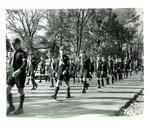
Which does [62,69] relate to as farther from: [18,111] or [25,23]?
[18,111]

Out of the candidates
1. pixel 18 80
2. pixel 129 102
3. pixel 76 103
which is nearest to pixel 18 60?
pixel 18 80

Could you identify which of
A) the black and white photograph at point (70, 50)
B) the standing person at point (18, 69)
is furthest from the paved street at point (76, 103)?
the standing person at point (18, 69)

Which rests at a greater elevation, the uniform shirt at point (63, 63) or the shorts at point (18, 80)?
the uniform shirt at point (63, 63)

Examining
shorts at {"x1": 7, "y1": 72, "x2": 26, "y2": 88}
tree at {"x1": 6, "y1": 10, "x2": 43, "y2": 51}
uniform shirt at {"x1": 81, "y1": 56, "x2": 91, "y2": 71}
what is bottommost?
shorts at {"x1": 7, "y1": 72, "x2": 26, "y2": 88}

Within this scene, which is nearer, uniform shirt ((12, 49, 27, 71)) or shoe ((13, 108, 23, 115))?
uniform shirt ((12, 49, 27, 71))

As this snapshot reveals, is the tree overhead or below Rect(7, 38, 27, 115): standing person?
overhead

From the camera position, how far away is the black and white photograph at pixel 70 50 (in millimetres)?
14477

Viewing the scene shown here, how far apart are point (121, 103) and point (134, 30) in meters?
2.13

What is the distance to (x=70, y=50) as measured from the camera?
17.1m

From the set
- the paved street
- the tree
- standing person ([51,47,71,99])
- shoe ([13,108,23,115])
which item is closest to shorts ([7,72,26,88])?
the paved street

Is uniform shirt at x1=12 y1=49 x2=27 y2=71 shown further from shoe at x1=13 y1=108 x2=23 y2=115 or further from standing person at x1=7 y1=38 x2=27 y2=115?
shoe at x1=13 y1=108 x2=23 y2=115

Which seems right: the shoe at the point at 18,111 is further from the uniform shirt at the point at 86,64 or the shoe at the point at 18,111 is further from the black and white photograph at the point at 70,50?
the uniform shirt at the point at 86,64

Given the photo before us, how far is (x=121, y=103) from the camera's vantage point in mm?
15570

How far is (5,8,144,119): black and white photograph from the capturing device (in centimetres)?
1448
